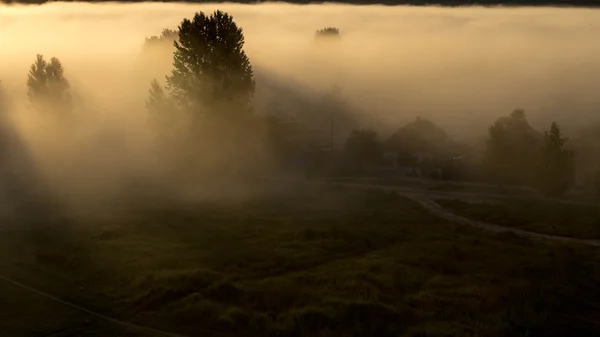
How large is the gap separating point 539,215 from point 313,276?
34971 millimetres

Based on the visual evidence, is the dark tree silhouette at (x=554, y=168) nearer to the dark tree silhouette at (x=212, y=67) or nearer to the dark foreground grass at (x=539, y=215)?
the dark foreground grass at (x=539, y=215)

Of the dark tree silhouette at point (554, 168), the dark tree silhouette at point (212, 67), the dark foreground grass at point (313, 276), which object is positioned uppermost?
the dark tree silhouette at point (212, 67)

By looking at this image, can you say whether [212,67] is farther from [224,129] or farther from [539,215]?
[539,215]

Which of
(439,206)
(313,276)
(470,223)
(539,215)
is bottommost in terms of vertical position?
(313,276)

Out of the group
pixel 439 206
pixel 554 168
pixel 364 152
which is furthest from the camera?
pixel 364 152

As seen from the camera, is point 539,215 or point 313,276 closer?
point 313,276

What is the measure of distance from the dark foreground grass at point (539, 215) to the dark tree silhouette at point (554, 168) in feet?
6.99

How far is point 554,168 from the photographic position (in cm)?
7325

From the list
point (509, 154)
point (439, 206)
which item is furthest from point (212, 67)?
point (509, 154)

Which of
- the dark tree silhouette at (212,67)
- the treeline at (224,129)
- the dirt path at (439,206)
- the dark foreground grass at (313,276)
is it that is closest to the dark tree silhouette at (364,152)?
the dirt path at (439,206)

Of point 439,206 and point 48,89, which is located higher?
point 48,89

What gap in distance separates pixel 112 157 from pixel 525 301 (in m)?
94.3

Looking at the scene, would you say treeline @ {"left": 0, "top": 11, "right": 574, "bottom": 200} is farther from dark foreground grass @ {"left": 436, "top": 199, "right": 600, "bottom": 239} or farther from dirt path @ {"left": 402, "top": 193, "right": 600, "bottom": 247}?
dirt path @ {"left": 402, "top": 193, "right": 600, "bottom": 247}

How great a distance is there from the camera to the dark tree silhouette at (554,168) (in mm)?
72688
